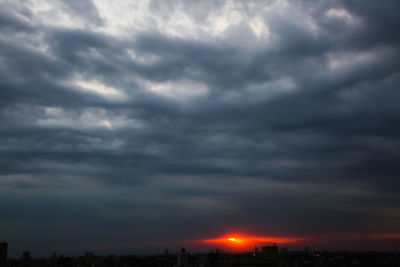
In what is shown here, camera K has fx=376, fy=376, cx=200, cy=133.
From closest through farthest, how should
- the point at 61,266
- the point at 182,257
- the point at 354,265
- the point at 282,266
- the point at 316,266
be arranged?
the point at 182,257
the point at 282,266
the point at 61,266
the point at 316,266
the point at 354,265

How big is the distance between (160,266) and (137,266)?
10.4 m

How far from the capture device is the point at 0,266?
45656 millimetres

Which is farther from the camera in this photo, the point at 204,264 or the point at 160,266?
the point at 160,266

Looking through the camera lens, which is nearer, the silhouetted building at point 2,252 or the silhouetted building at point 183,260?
the silhouetted building at point 2,252

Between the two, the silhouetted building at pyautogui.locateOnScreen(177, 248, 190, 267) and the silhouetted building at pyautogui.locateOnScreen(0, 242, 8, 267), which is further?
the silhouetted building at pyautogui.locateOnScreen(177, 248, 190, 267)

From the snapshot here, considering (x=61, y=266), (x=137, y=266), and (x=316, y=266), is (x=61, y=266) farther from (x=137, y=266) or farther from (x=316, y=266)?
(x=316, y=266)

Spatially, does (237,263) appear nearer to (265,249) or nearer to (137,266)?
(265,249)

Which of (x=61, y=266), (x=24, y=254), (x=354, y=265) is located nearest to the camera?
(x=61, y=266)

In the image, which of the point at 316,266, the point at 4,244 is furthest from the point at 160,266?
the point at 4,244

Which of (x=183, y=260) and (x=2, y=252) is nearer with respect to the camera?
(x=2, y=252)

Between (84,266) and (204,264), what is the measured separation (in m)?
54.8

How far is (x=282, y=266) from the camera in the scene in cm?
7619

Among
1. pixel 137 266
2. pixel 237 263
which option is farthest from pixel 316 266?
pixel 137 266

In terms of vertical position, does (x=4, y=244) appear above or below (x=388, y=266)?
above
